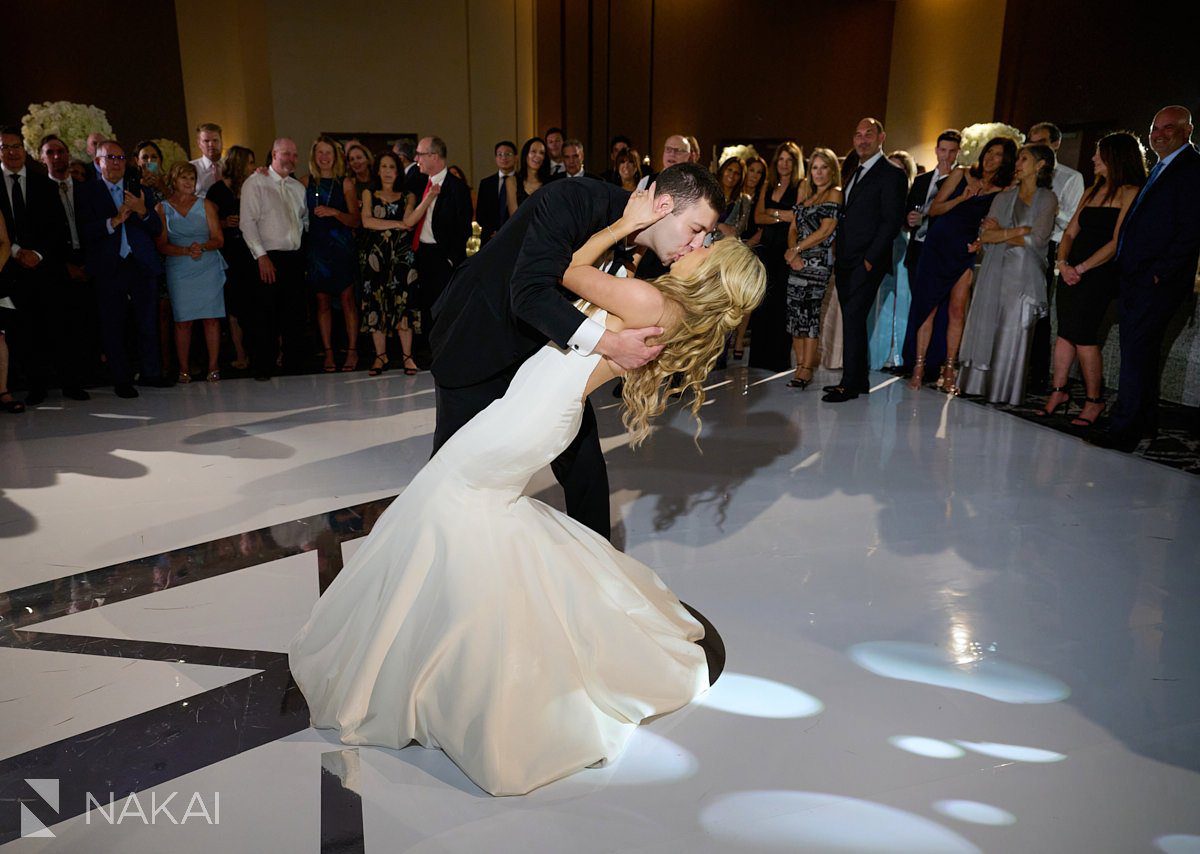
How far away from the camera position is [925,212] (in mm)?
6363

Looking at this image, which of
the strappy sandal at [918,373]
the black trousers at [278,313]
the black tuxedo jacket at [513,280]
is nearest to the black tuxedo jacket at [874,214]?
the strappy sandal at [918,373]

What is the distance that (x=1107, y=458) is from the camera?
4.53 meters

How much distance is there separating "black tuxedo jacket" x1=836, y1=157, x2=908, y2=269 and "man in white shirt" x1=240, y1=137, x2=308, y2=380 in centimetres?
381

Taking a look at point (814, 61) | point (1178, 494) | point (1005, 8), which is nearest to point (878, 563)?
point (1178, 494)

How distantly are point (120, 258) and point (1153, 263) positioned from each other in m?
6.10

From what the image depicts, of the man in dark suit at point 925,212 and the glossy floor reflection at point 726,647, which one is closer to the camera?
the glossy floor reflection at point 726,647

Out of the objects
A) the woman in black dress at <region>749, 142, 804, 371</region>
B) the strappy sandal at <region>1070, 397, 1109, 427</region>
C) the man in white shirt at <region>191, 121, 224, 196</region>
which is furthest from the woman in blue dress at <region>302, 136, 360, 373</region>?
the strappy sandal at <region>1070, 397, 1109, 427</region>

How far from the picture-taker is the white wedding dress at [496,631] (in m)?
2.03

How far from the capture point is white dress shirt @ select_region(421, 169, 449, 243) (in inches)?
240

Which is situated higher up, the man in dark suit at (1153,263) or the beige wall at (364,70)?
the beige wall at (364,70)

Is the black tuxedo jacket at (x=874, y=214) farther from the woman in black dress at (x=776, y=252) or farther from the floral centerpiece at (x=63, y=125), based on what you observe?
the floral centerpiece at (x=63, y=125)

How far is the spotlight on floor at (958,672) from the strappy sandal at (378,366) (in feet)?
15.2

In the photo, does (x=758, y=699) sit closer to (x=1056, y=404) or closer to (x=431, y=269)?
(x=1056, y=404)

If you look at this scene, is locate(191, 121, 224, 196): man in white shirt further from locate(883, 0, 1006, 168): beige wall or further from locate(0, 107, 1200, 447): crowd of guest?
locate(883, 0, 1006, 168): beige wall
